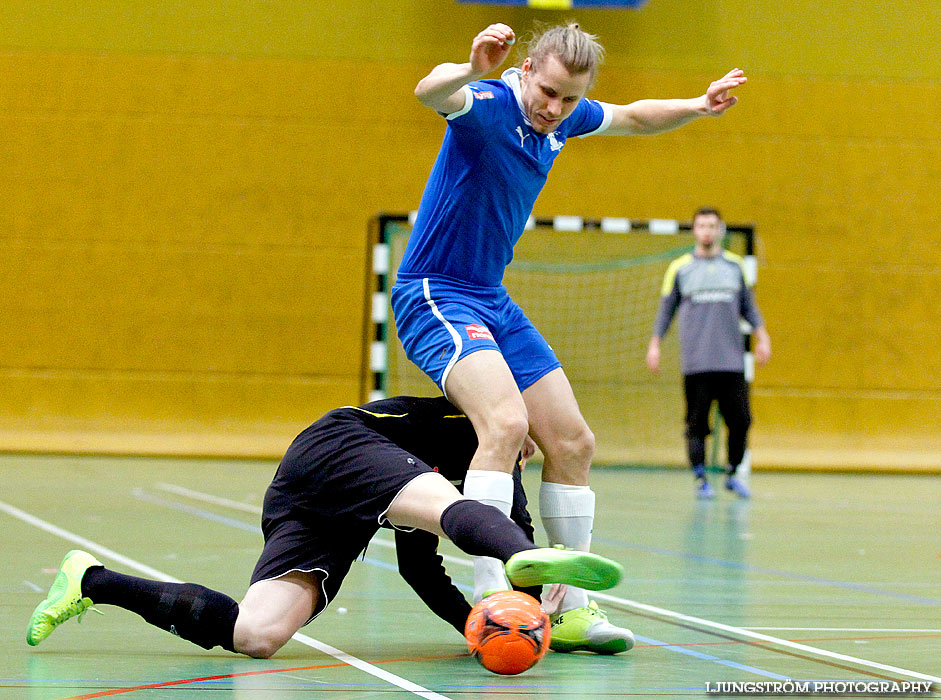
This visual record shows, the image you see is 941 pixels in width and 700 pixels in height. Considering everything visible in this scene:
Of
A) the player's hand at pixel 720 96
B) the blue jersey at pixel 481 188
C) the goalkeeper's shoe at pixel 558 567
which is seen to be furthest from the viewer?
the player's hand at pixel 720 96

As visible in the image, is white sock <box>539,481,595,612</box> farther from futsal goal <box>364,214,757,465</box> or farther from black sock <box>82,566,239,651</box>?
futsal goal <box>364,214,757,465</box>

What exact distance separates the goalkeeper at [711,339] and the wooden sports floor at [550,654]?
47 centimetres

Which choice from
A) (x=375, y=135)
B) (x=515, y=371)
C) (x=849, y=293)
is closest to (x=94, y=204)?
(x=375, y=135)

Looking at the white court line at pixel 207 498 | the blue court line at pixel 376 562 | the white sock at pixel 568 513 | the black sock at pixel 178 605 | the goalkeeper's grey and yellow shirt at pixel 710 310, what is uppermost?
the goalkeeper's grey and yellow shirt at pixel 710 310

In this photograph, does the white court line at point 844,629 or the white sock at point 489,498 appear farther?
the white court line at point 844,629

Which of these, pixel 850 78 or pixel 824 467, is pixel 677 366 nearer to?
pixel 824 467

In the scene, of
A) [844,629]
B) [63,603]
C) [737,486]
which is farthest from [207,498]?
[844,629]

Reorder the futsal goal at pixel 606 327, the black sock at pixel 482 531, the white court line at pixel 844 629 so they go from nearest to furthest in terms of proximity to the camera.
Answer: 1. the black sock at pixel 482 531
2. the white court line at pixel 844 629
3. the futsal goal at pixel 606 327

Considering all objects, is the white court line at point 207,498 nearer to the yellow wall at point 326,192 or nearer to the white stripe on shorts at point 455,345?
the yellow wall at point 326,192

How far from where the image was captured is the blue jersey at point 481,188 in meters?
3.39

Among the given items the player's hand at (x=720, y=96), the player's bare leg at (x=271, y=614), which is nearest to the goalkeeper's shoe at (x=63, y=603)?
the player's bare leg at (x=271, y=614)

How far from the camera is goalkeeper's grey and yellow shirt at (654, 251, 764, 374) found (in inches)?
336

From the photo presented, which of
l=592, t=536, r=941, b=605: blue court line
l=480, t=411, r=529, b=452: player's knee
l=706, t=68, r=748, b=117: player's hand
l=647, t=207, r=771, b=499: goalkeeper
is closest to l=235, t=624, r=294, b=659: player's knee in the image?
l=480, t=411, r=529, b=452: player's knee

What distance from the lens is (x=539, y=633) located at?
8.59ft
